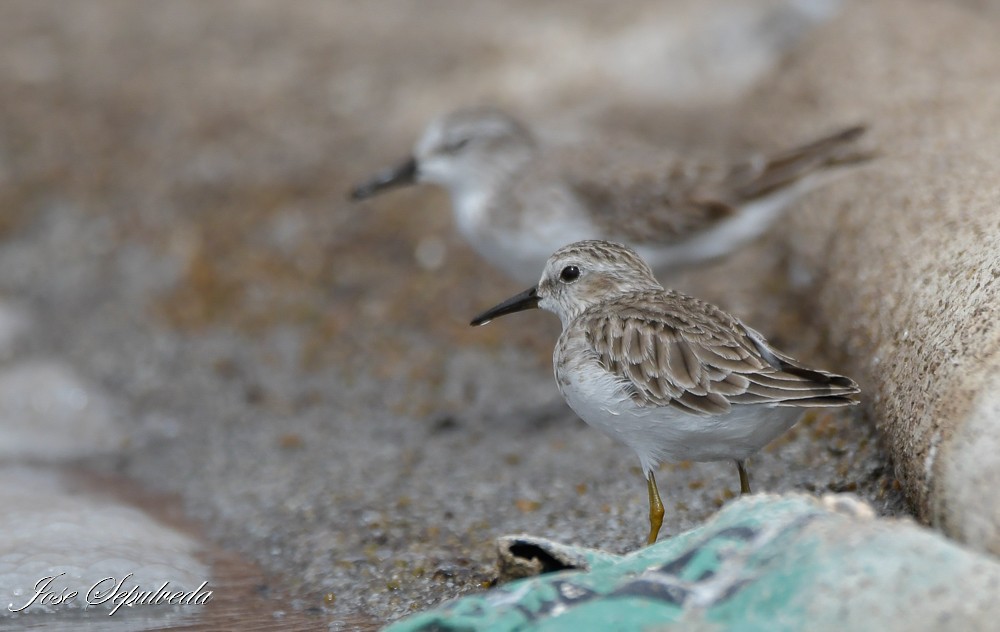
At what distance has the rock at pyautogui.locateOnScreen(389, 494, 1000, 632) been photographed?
2.47 m

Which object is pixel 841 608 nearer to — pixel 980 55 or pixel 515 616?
pixel 515 616

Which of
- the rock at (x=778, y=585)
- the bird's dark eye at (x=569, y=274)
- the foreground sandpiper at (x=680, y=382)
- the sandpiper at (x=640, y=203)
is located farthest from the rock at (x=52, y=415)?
the rock at (x=778, y=585)

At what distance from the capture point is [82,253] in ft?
22.7

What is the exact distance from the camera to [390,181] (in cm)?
615

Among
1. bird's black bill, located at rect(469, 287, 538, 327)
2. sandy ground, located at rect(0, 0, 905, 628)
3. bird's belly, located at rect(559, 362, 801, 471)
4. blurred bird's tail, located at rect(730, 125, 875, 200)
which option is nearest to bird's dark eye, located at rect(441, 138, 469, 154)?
sandy ground, located at rect(0, 0, 905, 628)

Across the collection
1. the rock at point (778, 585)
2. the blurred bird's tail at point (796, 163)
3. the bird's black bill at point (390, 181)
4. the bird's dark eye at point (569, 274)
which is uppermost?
the bird's black bill at point (390, 181)

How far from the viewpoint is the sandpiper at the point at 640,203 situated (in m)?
5.39

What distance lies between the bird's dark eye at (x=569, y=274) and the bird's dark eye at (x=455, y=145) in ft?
6.53

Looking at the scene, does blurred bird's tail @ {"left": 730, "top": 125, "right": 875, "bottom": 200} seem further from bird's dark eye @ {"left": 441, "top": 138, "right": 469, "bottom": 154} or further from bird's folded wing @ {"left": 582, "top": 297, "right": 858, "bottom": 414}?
bird's folded wing @ {"left": 582, "top": 297, "right": 858, "bottom": 414}

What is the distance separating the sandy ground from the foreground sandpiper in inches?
19.3

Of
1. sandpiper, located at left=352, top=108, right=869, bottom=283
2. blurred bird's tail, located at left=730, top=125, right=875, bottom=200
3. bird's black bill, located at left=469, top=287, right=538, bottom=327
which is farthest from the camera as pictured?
sandpiper, located at left=352, top=108, right=869, bottom=283

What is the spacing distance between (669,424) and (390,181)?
9.77ft

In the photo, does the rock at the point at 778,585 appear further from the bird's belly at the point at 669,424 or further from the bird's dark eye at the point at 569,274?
the bird's dark eye at the point at 569,274

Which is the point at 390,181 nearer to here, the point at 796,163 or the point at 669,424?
the point at 796,163
